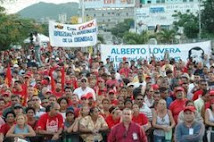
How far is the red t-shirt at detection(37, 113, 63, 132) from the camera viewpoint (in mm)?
11086

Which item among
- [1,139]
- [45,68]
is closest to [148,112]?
[1,139]

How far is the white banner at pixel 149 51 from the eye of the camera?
21500 mm

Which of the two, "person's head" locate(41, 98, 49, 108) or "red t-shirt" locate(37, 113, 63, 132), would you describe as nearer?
"red t-shirt" locate(37, 113, 63, 132)

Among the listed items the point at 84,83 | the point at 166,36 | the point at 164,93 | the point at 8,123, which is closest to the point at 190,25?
the point at 166,36

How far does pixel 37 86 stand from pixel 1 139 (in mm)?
4789

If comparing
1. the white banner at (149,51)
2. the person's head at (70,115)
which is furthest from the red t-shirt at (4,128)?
the white banner at (149,51)

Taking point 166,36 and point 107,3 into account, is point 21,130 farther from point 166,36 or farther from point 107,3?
point 107,3

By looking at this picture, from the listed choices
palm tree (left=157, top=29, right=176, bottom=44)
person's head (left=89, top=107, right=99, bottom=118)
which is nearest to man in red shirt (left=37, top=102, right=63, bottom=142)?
person's head (left=89, top=107, right=99, bottom=118)

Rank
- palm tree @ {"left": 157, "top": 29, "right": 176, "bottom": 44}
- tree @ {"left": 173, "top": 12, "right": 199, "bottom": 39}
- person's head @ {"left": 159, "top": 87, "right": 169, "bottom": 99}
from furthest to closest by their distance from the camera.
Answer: palm tree @ {"left": 157, "top": 29, "right": 176, "bottom": 44}
tree @ {"left": 173, "top": 12, "right": 199, "bottom": 39}
person's head @ {"left": 159, "top": 87, "right": 169, "bottom": 99}

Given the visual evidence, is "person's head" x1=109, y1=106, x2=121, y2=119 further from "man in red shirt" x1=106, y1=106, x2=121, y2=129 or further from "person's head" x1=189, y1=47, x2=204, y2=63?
"person's head" x1=189, y1=47, x2=204, y2=63

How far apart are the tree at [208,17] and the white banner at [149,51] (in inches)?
1169

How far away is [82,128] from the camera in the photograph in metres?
10.9

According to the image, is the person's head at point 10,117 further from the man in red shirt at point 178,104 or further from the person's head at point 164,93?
the person's head at point 164,93

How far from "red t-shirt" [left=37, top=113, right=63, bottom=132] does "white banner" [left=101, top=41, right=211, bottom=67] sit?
10346 millimetres
